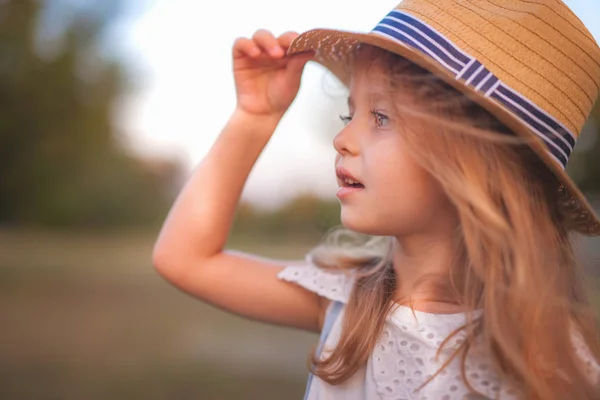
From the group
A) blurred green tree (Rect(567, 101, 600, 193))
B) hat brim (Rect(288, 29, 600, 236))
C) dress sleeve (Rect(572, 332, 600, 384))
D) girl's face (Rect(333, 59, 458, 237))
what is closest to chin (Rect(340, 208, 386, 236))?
girl's face (Rect(333, 59, 458, 237))

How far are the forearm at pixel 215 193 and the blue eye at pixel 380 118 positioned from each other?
Answer: 14.7 inches

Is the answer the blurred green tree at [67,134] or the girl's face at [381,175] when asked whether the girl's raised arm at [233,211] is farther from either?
the blurred green tree at [67,134]

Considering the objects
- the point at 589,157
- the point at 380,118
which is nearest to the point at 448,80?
the point at 380,118

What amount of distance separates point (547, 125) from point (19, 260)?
8295mm

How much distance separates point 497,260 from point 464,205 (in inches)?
4.9

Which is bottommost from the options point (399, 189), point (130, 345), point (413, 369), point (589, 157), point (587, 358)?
point (130, 345)

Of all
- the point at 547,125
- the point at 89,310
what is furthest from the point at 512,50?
the point at 89,310

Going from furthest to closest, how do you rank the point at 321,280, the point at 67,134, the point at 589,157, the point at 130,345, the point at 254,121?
the point at 67,134 < the point at 130,345 < the point at 589,157 < the point at 254,121 < the point at 321,280

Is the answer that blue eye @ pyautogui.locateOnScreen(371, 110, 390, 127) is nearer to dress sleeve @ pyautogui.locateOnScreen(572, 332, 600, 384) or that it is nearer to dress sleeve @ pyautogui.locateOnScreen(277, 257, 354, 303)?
dress sleeve @ pyautogui.locateOnScreen(277, 257, 354, 303)

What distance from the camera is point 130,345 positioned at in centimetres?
409

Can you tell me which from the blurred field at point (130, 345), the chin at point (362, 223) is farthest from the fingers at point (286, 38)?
the blurred field at point (130, 345)

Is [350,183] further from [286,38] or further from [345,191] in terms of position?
[286,38]

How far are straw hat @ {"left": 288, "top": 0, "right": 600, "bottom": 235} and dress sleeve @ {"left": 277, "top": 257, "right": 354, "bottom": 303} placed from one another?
1.67 feet

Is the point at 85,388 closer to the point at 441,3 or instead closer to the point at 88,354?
the point at 88,354
